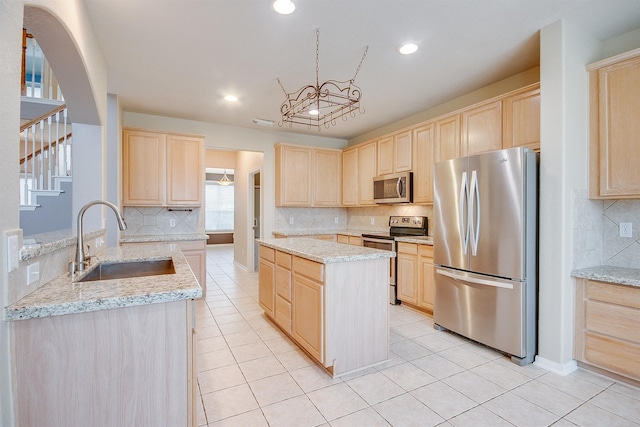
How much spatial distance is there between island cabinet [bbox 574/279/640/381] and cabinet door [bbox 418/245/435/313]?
4.54 feet

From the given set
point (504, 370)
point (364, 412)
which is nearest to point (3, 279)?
point (364, 412)

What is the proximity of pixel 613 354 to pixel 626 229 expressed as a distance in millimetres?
998

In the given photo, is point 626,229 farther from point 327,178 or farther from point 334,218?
point 334,218

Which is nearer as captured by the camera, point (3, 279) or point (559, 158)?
point (3, 279)

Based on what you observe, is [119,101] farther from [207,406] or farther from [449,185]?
[449,185]

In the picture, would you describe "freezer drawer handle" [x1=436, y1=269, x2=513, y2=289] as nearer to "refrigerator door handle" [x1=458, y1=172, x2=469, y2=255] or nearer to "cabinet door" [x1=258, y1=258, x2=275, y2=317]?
"refrigerator door handle" [x1=458, y1=172, x2=469, y2=255]

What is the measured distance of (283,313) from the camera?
3002mm

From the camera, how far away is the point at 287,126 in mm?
5285

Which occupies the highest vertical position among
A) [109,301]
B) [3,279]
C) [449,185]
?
[449,185]

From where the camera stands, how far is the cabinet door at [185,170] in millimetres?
4457

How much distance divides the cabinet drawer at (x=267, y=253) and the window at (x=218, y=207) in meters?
8.10

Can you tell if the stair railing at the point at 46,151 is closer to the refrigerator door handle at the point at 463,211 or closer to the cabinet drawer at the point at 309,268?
the cabinet drawer at the point at 309,268

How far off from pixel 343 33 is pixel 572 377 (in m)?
3.14

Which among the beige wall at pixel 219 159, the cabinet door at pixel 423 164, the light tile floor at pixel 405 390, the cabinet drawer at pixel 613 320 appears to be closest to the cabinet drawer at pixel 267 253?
the light tile floor at pixel 405 390
